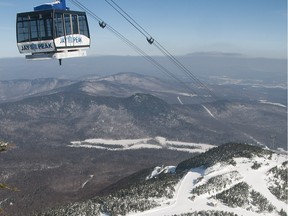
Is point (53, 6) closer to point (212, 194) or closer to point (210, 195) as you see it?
point (210, 195)

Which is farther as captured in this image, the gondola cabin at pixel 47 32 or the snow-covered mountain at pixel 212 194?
the snow-covered mountain at pixel 212 194

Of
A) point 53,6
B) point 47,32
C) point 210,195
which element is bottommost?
point 210,195

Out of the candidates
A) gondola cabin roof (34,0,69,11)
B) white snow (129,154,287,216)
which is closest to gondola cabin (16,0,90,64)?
gondola cabin roof (34,0,69,11)

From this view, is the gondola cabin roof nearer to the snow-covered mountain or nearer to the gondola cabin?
the gondola cabin

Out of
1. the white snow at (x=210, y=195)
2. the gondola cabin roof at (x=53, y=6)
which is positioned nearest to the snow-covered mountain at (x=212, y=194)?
the white snow at (x=210, y=195)

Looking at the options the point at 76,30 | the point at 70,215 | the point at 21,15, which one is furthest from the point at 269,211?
the point at 21,15

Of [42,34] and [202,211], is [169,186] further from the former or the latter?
[42,34]

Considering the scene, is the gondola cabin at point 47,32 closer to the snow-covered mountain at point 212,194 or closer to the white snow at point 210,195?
the snow-covered mountain at point 212,194

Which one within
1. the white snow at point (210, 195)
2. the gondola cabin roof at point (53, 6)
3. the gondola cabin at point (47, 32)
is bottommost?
the white snow at point (210, 195)

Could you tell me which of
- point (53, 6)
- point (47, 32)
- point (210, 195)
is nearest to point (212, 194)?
point (210, 195)
